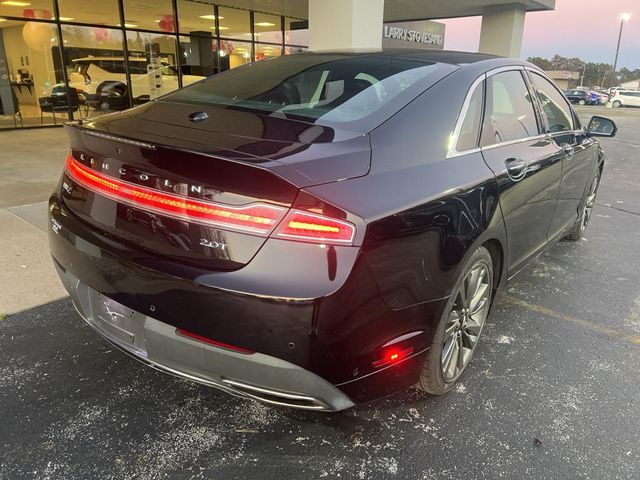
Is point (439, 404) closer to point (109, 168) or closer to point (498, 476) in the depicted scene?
point (498, 476)

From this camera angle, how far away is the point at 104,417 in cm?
231

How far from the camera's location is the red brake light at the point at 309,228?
170 centimetres

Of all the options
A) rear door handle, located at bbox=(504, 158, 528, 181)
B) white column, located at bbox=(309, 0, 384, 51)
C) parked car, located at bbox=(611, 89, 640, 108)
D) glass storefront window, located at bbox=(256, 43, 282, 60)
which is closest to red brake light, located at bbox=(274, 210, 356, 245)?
rear door handle, located at bbox=(504, 158, 528, 181)

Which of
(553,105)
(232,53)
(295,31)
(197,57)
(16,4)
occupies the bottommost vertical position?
(553,105)

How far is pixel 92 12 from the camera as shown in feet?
40.1

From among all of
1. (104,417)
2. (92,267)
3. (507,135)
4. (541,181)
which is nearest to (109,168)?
(92,267)

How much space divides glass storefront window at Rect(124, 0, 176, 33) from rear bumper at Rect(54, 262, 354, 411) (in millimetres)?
12912

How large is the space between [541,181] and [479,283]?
98 cm

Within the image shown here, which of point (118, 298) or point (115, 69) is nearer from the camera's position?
point (118, 298)

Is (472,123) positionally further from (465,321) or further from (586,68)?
(586,68)

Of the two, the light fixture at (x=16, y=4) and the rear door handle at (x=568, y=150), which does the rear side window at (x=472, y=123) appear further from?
the light fixture at (x=16, y=4)

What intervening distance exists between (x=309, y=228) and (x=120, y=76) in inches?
519

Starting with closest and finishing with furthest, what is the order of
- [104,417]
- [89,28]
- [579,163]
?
[104,417], [579,163], [89,28]

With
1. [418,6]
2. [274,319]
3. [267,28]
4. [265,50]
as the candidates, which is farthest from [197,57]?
[274,319]
